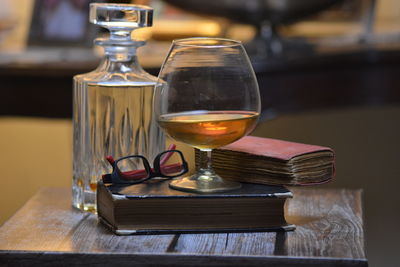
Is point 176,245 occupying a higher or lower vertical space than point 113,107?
lower

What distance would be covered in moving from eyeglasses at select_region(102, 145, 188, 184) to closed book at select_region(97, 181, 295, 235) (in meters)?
0.03

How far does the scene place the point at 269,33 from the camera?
2.64 meters

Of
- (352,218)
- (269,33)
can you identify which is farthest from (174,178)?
(269,33)

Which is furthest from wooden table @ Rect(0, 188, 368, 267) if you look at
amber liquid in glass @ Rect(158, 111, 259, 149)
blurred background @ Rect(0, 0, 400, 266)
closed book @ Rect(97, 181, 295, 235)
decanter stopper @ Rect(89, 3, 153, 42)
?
blurred background @ Rect(0, 0, 400, 266)

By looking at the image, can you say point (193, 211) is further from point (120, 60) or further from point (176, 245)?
point (120, 60)

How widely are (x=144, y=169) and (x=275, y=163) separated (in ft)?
0.57

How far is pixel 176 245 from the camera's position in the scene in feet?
3.29

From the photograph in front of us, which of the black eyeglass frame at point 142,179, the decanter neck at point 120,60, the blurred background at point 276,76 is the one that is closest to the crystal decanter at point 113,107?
the decanter neck at point 120,60

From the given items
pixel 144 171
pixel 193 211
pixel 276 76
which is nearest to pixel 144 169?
pixel 144 171

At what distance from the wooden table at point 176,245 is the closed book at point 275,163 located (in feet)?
0.21

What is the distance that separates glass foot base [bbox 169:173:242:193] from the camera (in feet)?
3.49

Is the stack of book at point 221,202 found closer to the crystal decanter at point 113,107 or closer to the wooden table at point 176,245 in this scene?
the wooden table at point 176,245

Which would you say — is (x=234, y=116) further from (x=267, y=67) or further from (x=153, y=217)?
(x=267, y=67)

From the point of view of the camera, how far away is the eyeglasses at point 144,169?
1.10 m
